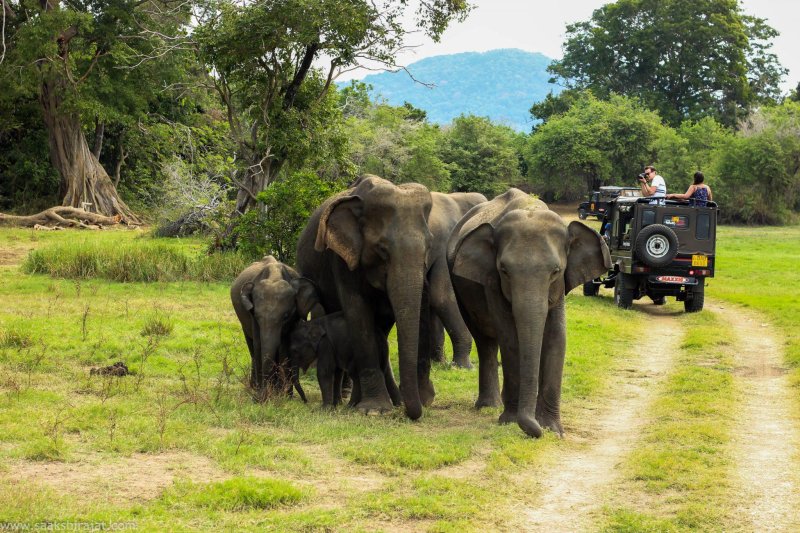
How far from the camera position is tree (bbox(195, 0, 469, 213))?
21.7 m

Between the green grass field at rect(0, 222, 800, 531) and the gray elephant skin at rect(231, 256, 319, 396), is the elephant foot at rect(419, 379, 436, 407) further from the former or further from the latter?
the gray elephant skin at rect(231, 256, 319, 396)

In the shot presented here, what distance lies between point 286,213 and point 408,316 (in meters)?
10.5

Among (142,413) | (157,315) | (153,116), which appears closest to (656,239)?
(157,315)

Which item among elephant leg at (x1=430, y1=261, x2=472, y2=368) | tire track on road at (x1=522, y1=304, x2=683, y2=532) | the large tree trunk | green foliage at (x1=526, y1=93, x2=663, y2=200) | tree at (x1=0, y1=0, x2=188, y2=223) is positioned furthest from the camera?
green foliage at (x1=526, y1=93, x2=663, y2=200)

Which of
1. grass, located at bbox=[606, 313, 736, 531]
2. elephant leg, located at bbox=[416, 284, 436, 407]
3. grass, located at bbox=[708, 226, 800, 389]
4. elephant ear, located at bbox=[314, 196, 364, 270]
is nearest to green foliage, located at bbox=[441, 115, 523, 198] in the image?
grass, located at bbox=[708, 226, 800, 389]

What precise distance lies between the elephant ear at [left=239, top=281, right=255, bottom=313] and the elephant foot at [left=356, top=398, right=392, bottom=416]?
154 cm

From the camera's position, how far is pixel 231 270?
21188mm

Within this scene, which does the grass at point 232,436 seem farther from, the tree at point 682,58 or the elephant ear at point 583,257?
the tree at point 682,58

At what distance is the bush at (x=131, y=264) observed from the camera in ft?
67.3

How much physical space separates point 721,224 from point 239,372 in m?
43.9

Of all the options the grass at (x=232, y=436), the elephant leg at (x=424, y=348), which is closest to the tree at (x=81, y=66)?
the grass at (x=232, y=436)

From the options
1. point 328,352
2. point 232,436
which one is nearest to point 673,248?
point 328,352

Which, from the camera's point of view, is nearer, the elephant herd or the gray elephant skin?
the elephant herd

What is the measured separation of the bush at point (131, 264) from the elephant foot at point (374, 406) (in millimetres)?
10783
